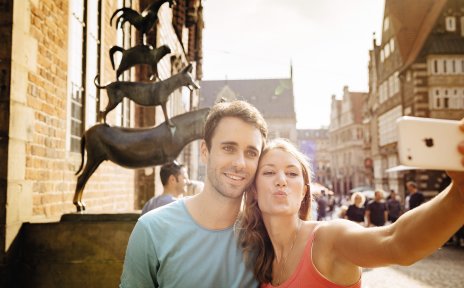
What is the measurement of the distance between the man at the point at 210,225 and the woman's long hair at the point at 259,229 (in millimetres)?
47

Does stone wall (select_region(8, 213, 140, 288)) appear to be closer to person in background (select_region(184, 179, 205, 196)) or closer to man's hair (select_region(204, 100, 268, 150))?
man's hair (select_region(204, 100, 268, 150))

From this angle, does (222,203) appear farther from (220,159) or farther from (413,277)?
(413,277)

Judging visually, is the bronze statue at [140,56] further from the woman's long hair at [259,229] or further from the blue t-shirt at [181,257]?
the blue t-shirt at [181,257]

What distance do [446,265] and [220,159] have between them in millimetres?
9489

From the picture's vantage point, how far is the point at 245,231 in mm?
2279

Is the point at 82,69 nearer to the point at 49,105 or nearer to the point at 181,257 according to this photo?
the point at 49,105

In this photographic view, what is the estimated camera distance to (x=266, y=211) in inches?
89.2

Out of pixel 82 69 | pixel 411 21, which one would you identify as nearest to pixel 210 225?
pixel 82 69

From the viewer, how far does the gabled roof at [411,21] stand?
1064 inches

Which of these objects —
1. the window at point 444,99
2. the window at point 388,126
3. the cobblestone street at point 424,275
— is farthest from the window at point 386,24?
the cobblestone street at point 424,275

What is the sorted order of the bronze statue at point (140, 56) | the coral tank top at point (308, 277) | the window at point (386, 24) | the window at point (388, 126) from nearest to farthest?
the coral tank top at point (308, 277)
the bronze statue at point (140, 56)
the window at point (388, 126)
the window at point (386, 24)

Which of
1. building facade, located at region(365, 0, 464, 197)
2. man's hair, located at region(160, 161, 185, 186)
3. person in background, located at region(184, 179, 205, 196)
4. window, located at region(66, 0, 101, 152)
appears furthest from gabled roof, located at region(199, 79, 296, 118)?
man's hair, located at region(160, 161, 185, 186)

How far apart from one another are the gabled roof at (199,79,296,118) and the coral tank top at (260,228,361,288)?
185ft

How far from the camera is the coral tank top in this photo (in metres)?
1.80
